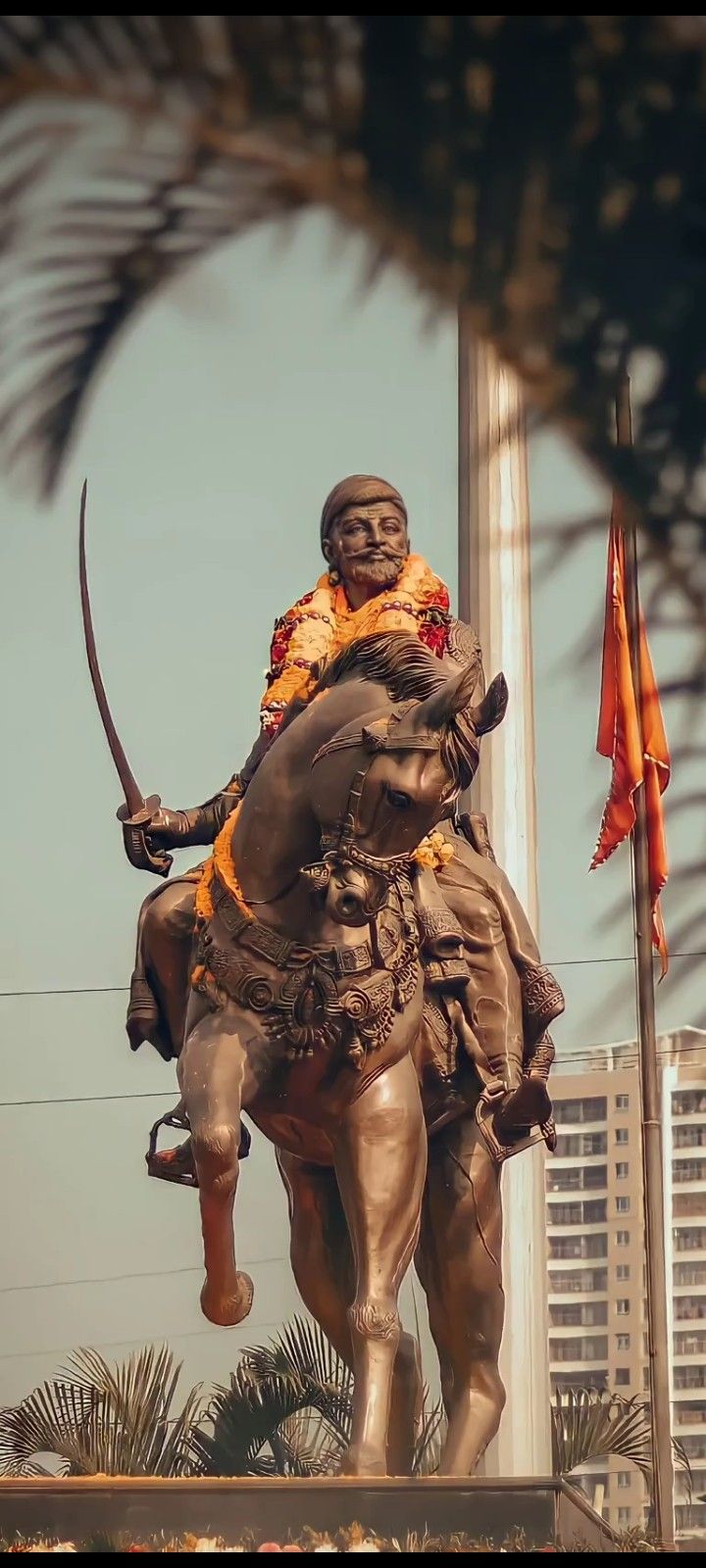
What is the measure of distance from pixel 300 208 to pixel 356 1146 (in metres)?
4.09

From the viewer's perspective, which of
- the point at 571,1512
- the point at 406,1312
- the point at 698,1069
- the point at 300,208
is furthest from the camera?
the point at 406,1312

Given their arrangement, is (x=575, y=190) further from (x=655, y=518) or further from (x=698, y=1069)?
(x=698, y=1069)

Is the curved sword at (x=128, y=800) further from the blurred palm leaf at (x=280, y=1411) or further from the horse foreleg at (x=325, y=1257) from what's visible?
the blurred palm leaf at (x=280, y=1411)

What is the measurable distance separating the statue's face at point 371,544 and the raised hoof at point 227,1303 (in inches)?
81.0

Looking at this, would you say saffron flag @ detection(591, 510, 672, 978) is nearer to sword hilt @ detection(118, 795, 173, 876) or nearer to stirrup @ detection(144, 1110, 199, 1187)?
sword hilt @ detection(118, 795, 173, 876)

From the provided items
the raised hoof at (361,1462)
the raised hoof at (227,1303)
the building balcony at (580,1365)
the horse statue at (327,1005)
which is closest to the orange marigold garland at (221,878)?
the horse statue at (327,1005)

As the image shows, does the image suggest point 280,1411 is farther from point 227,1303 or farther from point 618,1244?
point 227,1303

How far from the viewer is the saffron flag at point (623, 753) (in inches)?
329

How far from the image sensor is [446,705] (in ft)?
18.2

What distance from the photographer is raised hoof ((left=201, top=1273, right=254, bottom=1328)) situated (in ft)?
20.2

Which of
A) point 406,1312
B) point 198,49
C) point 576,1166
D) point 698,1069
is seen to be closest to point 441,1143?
point 406,1312

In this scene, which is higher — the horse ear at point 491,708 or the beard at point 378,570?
the beard at point 378,570

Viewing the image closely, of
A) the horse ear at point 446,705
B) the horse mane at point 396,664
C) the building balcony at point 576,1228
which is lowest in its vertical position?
the horse ear at point 446,705

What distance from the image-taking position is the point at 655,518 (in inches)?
79.7
